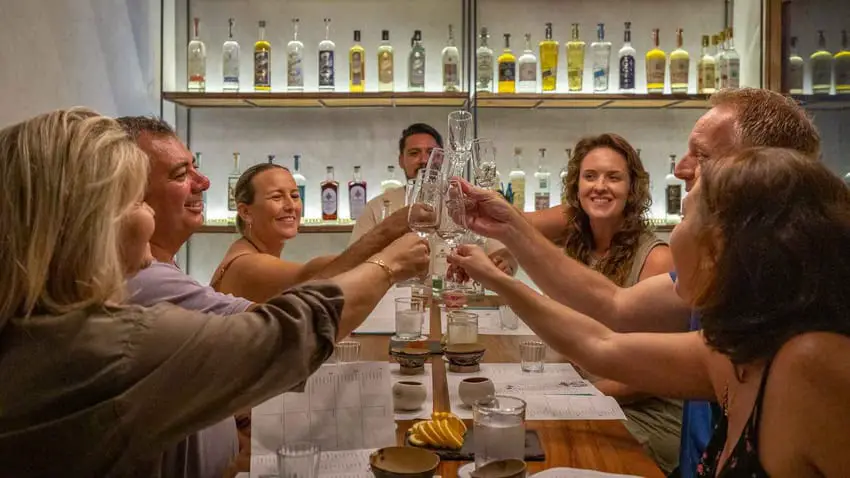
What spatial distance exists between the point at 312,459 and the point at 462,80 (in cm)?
325

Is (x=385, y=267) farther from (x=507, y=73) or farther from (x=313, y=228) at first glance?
(x=507, y=73)

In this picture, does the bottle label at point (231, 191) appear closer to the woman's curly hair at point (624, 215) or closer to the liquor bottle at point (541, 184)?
the liquor bottle at point (541, 184)

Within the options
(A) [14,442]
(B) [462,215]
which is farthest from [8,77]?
(A) [14,442]

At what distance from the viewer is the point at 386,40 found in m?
3.98

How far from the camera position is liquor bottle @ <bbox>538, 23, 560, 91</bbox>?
3.95 m

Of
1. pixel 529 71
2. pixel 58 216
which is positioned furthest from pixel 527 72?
pixel 58 216

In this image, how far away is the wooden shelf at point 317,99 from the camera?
3.84 m

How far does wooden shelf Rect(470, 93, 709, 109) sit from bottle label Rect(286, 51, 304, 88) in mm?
988

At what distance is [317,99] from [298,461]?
3.09 metres

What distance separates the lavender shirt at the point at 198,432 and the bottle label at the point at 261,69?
8.57 feet

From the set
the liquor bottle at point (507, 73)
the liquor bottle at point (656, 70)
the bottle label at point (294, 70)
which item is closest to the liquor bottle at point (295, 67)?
the bottle label at point (294, 70)

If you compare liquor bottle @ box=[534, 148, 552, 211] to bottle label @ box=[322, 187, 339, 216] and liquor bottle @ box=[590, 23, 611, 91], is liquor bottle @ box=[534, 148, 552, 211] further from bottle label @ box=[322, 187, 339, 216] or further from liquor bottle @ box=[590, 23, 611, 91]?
bottle label @ box=[322, 187, 339, 216]

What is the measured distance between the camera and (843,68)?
362cm

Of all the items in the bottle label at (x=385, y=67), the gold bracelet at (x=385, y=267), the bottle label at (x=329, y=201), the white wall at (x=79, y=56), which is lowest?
the gold bracelet at (x=385, y=267)
